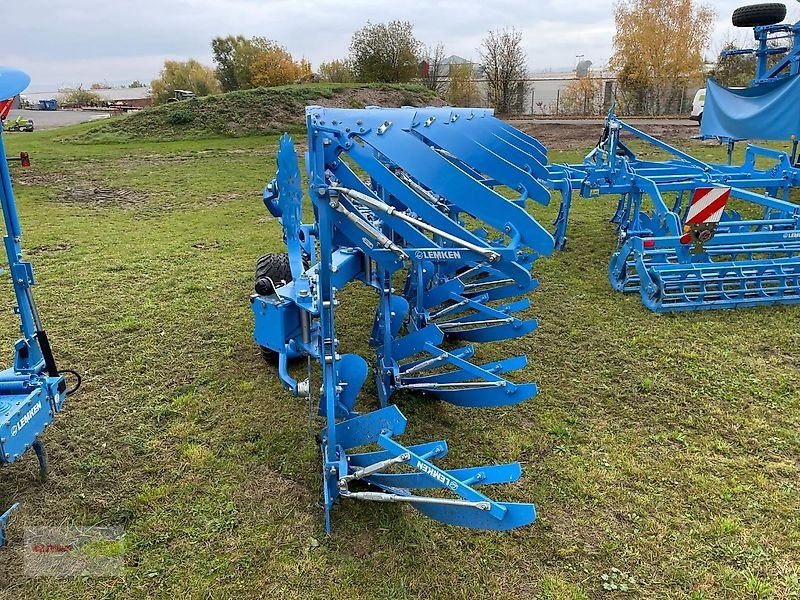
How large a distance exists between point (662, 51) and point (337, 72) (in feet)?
56.3

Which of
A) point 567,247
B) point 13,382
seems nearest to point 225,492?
point 13,382

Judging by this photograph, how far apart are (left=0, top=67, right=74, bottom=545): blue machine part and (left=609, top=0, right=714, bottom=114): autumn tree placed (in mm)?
30487

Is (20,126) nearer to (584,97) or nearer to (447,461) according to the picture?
(584,97)

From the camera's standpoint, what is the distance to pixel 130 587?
2639mm

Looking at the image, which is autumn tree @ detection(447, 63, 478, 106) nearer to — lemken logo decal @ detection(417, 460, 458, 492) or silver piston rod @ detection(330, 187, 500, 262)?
silver piston rod @ detection(330, 187, 500, 262)

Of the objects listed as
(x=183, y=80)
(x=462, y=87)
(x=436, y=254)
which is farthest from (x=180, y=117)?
(x=183, y=80)

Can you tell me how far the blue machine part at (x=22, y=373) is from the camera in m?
2.75

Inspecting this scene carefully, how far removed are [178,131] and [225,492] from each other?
20.6 metres

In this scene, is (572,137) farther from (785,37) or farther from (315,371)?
(315,371)

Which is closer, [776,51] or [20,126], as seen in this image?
[776,51]

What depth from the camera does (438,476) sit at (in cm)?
261

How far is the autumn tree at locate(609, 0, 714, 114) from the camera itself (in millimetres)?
28234

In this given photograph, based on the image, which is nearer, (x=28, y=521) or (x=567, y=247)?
(x=28, y=521)

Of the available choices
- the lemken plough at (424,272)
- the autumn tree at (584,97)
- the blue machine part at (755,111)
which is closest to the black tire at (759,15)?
the blue machine part at (755,111)
